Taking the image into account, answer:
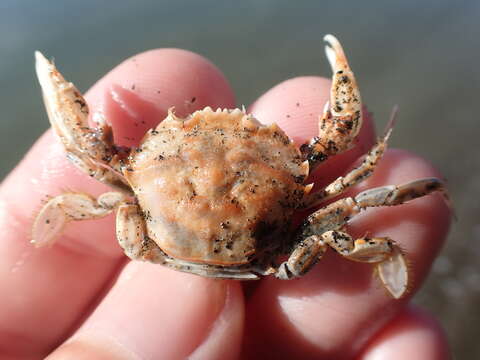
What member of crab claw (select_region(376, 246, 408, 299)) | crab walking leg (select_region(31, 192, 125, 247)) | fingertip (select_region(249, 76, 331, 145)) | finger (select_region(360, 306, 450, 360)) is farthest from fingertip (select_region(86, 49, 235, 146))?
finger (select_region(360, 306, 450, 360))

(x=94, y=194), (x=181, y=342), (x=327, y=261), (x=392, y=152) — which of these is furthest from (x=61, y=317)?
(x=392, y=152)

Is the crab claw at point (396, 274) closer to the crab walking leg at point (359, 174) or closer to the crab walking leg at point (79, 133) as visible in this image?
the crab walking leg at point (359, 174)

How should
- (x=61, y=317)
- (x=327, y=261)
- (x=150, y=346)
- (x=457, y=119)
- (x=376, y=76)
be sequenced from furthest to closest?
(x=376, y=76)
(x=457, y=119)
(x=61, y=317)
(x=327, y=261)
(x=150, y=346)

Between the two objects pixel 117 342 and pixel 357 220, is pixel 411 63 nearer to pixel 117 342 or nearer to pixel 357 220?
pixel 357 220

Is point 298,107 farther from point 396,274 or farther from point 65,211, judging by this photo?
point 65,211

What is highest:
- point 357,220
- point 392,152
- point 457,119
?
point 392,152

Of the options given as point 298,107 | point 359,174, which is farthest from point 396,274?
point 298,107

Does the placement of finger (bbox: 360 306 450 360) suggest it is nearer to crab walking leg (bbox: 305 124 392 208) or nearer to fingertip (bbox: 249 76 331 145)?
crab walking leg (bbox: 305 124 392 208)
